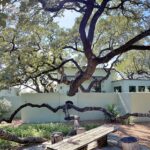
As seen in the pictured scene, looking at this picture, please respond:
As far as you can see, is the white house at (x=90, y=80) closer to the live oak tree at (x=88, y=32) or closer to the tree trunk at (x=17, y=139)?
the live oak tree at (x=88, y=32)

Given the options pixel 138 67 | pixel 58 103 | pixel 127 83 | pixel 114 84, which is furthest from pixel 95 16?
pixel 138 67

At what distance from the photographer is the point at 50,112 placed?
643 inches

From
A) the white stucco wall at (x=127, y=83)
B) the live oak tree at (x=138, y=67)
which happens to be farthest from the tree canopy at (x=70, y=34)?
the live oak tree at (x=138, y=67)

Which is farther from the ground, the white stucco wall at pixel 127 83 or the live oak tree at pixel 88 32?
the live oak tree at pixel 88 32

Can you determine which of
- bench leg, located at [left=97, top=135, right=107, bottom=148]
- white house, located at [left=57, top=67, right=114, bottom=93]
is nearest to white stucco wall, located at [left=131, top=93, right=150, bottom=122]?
bench leg, located at [left=97, top=135, right=107, bottom=148]

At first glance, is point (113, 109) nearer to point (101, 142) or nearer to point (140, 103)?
point (140, 103)

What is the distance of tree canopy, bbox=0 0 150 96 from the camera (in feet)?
35.3

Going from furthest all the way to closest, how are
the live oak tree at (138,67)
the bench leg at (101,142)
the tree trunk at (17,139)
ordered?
the live oak tree at (138,67) < the tree trunk at (17,139) < the bench leg at (101,142)

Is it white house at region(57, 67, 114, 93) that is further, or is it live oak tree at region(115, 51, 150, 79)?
live oak tree at region(115, 51, 150, 79)

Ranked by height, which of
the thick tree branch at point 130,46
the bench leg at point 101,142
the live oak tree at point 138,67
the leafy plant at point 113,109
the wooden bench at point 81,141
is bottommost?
the bench leg at point 101,142

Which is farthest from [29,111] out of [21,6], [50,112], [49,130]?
[21,6]

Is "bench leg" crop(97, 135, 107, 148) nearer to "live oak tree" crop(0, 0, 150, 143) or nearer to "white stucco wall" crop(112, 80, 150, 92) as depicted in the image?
"live oak tree" crop(0, 0, 150, 143)

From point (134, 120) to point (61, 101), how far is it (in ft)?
14.0

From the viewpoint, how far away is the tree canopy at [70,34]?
10.8 meters
